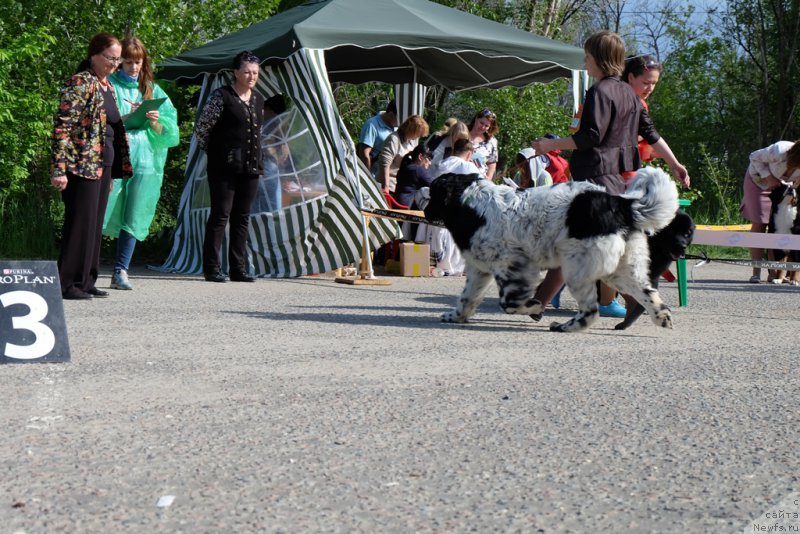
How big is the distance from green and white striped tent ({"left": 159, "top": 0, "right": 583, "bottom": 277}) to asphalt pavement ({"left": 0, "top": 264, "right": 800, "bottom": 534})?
3.98m

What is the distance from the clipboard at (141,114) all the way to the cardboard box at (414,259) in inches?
139

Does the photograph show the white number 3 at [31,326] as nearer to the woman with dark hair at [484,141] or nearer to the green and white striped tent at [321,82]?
the green and white striped tent at [321,82]

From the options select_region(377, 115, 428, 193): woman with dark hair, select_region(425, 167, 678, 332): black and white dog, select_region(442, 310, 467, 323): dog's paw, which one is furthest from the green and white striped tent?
select_region(425, 167, 678, 332): black and white dog

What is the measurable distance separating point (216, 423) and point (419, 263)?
25.5ft

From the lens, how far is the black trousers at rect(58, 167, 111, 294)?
8125 mm

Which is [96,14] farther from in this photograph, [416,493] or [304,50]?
[416,493]

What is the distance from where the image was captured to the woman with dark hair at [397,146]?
12.9m

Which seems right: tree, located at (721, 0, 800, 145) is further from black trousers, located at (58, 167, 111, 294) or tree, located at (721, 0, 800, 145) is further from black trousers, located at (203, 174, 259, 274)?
black trousers, located at (58, 167, 111, 294)

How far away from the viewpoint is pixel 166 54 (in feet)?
45.3

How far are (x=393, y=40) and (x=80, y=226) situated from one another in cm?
422

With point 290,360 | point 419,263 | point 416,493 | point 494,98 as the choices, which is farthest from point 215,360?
point 494,98

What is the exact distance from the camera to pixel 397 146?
13.0 meters

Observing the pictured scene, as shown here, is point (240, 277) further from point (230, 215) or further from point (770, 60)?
point (770, 60)

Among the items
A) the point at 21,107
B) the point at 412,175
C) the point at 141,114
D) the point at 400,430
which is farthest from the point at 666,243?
the point at 21,107
